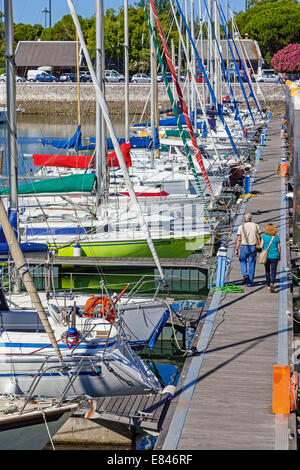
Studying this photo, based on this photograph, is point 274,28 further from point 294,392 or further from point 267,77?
point 294,392

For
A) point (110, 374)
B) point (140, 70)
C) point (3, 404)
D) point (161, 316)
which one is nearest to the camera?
point (3, 404)

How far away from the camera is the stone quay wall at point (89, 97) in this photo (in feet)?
234

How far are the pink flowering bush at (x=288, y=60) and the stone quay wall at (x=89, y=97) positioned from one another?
6588 mm

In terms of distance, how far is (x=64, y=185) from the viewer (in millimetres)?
20031

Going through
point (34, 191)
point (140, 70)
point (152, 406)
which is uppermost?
point (140, 70)

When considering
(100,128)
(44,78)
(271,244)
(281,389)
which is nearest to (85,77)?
(44,78)

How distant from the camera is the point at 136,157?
3169 centimetres

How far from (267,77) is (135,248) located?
200ft

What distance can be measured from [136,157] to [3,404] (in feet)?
71.6

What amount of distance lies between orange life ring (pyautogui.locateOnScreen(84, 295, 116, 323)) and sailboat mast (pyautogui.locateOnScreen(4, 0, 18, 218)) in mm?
2269

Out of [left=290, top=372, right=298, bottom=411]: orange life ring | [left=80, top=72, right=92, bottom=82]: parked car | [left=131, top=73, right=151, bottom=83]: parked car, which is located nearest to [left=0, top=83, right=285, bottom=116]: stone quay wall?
[left=80, top=72, right=92, bottom=82]: parked car
